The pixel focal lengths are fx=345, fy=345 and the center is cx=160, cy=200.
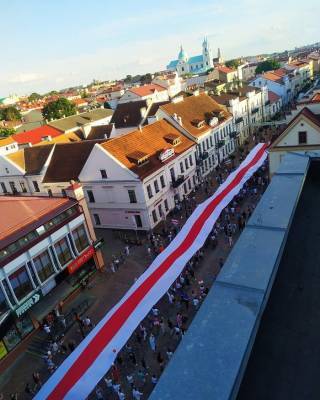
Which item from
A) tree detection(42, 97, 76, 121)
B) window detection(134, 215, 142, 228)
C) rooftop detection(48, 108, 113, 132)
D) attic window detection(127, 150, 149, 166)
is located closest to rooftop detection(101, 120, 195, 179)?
attic window detection(127, 150, 149, 166)

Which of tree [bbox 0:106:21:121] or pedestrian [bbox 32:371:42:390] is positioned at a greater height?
tree [bbox 0:106:21:121]

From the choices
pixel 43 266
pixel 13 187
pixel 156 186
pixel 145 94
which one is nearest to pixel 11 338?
pixel 43 266

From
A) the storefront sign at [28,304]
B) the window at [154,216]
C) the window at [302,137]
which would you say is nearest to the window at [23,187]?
the window at [154,216]

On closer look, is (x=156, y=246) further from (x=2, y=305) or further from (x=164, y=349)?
(x=2, y=305)

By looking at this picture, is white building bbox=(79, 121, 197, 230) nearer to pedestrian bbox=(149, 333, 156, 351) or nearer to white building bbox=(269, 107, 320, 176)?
white building bbox=(269, 107, 320, 176)

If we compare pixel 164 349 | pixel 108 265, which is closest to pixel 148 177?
pixel 108 265

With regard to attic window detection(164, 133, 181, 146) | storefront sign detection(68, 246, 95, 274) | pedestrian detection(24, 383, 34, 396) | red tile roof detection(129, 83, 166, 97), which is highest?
red tile roof detection(129, 83, 166, 97)
